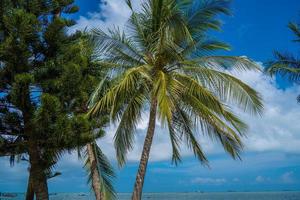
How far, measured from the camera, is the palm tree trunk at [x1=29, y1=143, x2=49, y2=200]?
37.5 ft

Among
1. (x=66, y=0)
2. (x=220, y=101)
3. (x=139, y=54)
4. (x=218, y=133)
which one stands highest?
(x=66, y=0)

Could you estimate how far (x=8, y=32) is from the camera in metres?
11.5

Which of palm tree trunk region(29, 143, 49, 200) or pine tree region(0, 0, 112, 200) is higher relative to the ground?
pine tree region(0, 0, 112, 200)

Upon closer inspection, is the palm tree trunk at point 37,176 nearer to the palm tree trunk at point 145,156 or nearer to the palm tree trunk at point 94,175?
the palm tree trunk at point 94,175

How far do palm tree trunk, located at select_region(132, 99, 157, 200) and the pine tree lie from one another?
138 centimetres

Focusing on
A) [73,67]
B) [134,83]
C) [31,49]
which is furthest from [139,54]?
[31,49]

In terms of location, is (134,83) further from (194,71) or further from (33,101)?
(33,101)

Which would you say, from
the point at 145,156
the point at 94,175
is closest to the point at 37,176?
the point at 94,175

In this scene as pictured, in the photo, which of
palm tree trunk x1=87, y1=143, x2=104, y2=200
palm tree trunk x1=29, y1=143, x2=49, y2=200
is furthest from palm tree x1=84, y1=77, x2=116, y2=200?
palm tree trunk x1=29, y1=143, x2=49, y2=200

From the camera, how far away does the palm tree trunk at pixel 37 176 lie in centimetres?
1144

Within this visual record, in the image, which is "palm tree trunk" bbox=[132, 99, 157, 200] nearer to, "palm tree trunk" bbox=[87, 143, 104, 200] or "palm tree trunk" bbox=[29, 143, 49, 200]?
"palm tree trunk" bbox=[87, 143, 104, 200]

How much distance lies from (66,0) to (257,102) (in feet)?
21.2

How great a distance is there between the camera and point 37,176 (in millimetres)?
11422

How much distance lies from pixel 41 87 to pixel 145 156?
3348 mm
